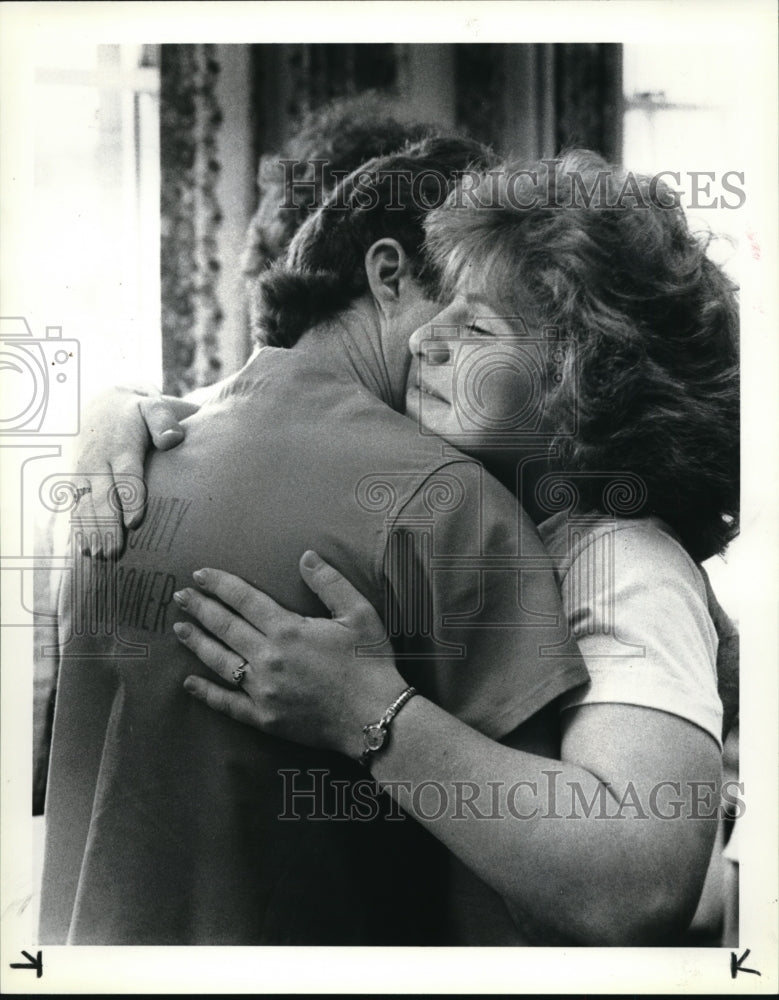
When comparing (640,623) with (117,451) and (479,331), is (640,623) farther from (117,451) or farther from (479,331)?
(117,451)

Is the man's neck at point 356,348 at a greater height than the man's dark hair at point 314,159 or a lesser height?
lesser

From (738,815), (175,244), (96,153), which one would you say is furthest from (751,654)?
(96,153)

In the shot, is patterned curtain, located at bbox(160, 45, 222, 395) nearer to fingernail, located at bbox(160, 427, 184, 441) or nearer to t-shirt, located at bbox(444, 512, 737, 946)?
fingernail, located at bbox(160, 427, 184, 441)

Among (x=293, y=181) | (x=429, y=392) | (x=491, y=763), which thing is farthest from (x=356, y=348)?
(x=491, y=763)

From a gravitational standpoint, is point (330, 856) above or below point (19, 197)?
below

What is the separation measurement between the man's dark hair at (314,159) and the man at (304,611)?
3 cm

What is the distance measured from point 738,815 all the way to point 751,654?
0.74ft

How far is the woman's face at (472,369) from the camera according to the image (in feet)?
4.67

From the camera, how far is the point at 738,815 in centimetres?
148

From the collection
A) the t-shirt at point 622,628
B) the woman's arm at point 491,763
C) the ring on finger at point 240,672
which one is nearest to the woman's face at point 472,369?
the t-shirt at point 622,628

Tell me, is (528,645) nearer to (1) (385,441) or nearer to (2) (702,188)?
(1) (385,441)

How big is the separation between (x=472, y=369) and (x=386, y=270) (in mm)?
179

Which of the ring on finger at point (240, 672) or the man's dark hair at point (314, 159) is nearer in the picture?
the ring on finger at point (240, 672)

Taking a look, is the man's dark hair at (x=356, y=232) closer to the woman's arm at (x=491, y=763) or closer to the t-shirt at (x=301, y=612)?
the t-shirt at (x=301, y=612)
